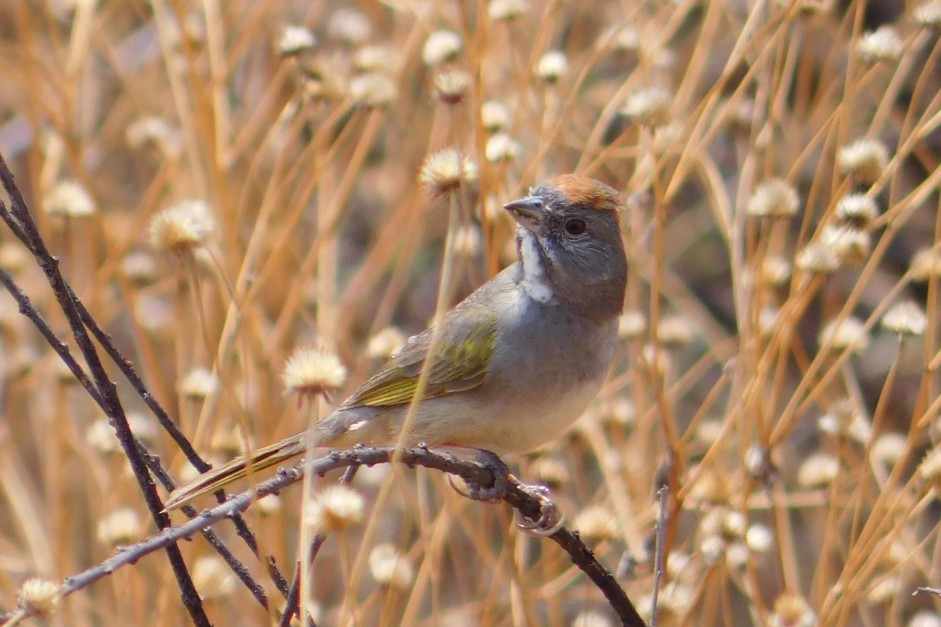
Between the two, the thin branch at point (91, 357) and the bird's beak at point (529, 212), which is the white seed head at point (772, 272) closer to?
the bird's beak at point (529, 212)

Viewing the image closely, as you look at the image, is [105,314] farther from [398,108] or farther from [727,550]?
[727,550]

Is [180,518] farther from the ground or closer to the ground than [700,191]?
closer to the ground

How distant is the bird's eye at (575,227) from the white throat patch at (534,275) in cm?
9

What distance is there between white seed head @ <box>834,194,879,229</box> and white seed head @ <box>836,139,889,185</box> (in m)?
0.05

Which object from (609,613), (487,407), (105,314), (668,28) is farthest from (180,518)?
(609,613)

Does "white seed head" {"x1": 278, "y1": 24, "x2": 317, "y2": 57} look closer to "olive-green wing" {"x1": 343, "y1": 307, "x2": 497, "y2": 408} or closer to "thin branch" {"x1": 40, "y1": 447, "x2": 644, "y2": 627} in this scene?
"olive-green wing" {"x1": 343, "y1": 307, "x2": 497, "y2": 408}

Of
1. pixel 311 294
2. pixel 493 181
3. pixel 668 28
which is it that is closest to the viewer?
pixel 493 181

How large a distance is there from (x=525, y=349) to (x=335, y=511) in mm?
1413

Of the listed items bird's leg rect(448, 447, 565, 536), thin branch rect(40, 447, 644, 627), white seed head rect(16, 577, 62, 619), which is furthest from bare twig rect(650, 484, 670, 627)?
white seed head rect(16, 577, 62, 619)

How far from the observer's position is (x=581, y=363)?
3.06 meters

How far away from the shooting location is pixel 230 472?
101 inches

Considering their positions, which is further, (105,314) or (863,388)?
(863,388)

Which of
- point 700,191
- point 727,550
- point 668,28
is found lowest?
point 727,550

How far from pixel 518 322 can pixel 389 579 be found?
3.10ft
